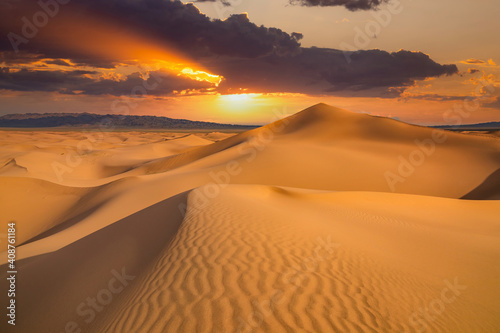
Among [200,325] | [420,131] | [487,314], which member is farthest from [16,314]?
[420,131]

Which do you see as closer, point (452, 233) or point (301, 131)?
point (452, 233)

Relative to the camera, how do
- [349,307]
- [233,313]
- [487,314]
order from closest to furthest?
1. [233,313]
2. [349,307]
3. [487,314]

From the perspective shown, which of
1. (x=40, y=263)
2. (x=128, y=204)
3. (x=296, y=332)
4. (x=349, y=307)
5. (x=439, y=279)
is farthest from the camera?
(x=128, y=204)

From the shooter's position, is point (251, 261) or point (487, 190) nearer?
point (251, 261)

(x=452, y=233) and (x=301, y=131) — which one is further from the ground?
(x=301, y=131)

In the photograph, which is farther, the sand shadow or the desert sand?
the sand shadow

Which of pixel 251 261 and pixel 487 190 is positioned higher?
pixel 251 261

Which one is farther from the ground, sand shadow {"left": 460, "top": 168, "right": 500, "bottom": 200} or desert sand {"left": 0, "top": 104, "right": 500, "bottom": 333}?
desert sand {"left": 0, "top": 104, "right": 500, "bottom": 333}

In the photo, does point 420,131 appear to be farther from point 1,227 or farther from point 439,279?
point 1,227

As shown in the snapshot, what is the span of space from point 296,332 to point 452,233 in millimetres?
7109

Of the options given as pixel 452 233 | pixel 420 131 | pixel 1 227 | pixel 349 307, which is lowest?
pixel 1 227

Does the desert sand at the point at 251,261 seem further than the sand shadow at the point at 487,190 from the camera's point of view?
No

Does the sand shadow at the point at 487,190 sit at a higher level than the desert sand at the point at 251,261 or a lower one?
lower

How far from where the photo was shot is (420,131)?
28.2 meters
